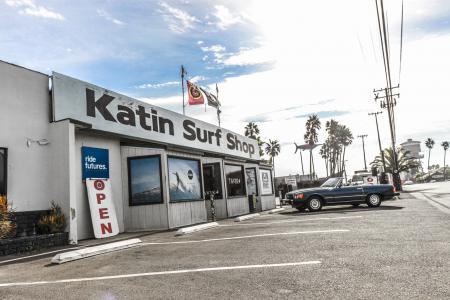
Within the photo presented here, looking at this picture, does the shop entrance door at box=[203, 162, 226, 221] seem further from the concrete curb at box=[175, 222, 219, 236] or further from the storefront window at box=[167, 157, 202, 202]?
the concrete curb at box=[175, 222, 219, 236]

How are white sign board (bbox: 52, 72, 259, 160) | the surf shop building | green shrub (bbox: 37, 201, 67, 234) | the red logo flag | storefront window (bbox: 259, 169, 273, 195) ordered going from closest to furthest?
1. green shrub (bbox: 37, 201, 67, 234)
2. the surf shop building
3. white sign board (bbox: 52, 72, 259, 160)
4. storefront window (bbox: 259, 169, 273, 195)
5. the red logo flag

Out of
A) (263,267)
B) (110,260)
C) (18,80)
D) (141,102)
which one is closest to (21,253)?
(110,260)

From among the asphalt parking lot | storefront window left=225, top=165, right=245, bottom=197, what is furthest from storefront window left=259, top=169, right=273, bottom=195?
the asphalt parking lot

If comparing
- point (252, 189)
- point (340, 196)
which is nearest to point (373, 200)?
point (340, 196)

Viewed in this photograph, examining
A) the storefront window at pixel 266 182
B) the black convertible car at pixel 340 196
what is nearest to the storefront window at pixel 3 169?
the black convertible car at pixel 340 196

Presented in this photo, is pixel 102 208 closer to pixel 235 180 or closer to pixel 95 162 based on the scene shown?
pixel 95 162

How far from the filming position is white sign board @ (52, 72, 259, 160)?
11.6 m

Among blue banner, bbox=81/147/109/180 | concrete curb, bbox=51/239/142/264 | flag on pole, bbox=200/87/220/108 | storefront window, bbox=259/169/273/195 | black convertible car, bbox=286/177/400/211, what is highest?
flag on pole, bbox=200/87/220/108

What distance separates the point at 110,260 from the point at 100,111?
7015 millimetres

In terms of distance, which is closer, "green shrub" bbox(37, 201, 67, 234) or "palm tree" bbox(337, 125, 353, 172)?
"green shrub" bbox(37, 201, 67, 234)

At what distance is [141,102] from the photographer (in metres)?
15.1

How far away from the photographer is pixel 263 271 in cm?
539

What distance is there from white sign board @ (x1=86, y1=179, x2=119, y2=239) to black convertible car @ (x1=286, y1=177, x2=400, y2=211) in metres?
9.11

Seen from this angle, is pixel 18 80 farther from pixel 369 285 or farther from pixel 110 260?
pixel 369 285
